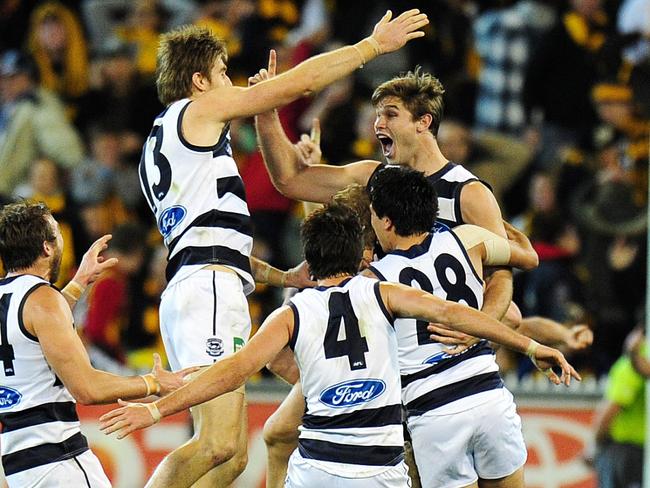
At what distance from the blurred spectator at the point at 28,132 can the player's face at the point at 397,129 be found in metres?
6.87

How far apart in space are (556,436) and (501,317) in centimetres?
391

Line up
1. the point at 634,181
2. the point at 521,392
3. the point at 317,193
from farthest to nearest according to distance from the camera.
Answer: the point at 634,181 < the point at 521,392 < the point at 317,193

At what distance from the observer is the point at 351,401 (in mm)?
5824

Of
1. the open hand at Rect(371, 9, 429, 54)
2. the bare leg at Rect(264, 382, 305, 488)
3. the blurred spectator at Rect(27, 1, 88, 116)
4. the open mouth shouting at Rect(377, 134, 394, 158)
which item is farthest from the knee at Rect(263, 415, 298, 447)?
the blurred spectator at Rect(27, 1, 88, 116)

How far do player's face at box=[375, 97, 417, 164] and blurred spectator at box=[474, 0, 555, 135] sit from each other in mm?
5814

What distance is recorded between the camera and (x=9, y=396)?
6043mm

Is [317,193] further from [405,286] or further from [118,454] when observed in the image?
[118,454]

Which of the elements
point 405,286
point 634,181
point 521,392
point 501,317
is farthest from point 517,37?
point 405,286

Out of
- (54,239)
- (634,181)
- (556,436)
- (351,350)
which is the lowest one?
(556,436)

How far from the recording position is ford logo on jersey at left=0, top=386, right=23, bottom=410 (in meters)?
6.03

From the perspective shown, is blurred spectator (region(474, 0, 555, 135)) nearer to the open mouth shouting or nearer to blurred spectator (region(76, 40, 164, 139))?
blurred spectator (region(76, 40, 164, 139))

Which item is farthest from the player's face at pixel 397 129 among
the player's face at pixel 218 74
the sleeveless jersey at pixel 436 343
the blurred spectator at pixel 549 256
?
the blurred spectator at pixel 549 256

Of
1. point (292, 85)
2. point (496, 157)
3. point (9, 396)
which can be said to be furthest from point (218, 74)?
point (496, 157)

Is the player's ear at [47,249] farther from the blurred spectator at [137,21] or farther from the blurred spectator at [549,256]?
the blurred spectator at [137,21]
